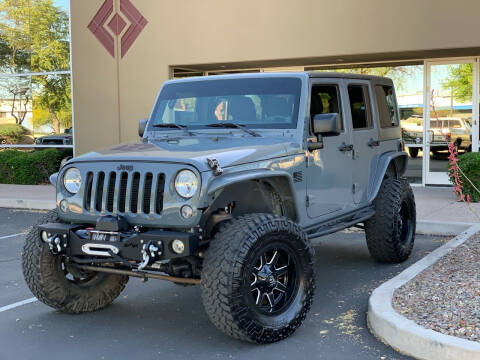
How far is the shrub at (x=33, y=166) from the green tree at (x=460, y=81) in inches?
372

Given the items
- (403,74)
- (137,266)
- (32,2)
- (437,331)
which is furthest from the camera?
(32,2)

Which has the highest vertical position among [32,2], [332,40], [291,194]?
[32,2]

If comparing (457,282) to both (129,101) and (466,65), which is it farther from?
(129,101)

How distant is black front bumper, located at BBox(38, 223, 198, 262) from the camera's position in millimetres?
4320

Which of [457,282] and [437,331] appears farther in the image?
[457,282]

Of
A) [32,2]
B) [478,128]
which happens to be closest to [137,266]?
[478,128]

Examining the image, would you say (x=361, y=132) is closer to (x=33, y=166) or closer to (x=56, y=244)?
(x=56, y=244)

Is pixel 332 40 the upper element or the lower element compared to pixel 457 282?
upper

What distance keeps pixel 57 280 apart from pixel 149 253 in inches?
46.4

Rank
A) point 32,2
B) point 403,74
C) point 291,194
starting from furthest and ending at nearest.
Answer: point 32,2 < point 403,74 < point 291,194

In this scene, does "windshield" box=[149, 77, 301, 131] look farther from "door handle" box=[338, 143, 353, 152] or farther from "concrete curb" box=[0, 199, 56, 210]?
"concrete curb" box=[0, 199, 56, 210]

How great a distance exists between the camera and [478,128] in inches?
499

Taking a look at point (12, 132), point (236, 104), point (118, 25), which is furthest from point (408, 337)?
point (12, 132)

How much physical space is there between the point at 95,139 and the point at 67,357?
36.9 ft
